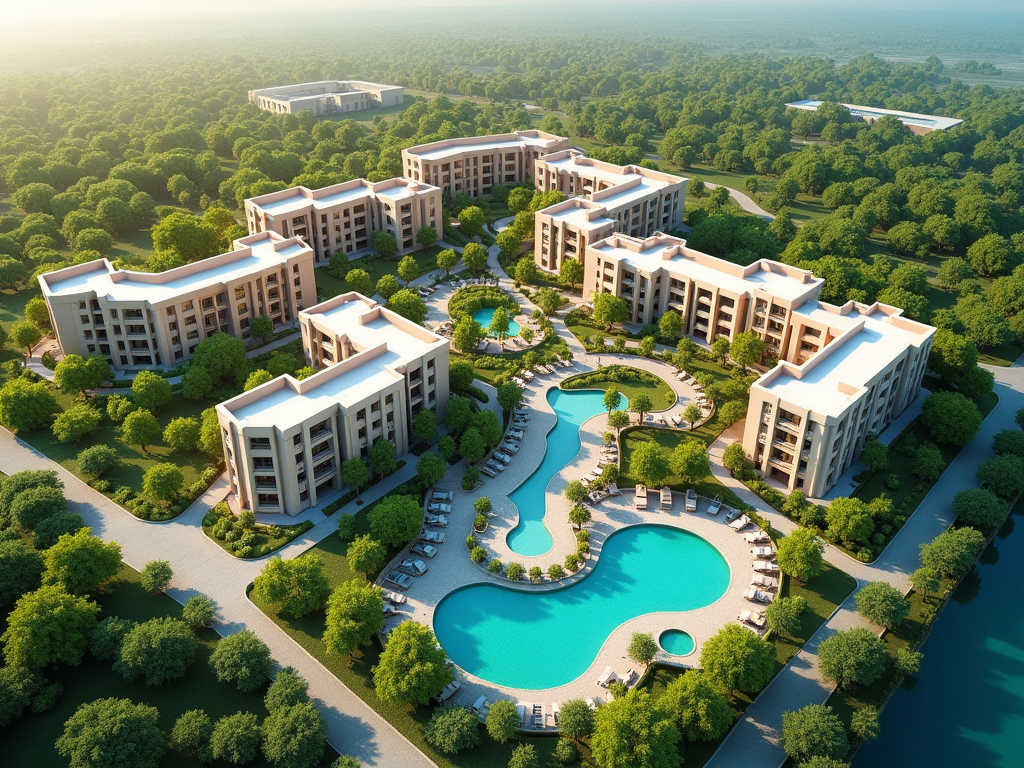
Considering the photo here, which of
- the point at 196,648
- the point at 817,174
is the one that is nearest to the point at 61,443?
the point at 196,648

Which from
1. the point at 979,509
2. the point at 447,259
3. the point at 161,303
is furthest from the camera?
the point at 447,259

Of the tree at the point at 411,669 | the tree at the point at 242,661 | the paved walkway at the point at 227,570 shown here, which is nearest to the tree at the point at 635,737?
the tree at the point at 411,669

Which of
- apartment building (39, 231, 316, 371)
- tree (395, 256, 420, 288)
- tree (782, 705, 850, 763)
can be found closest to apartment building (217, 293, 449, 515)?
apartment building (39, 231, 316, 371)

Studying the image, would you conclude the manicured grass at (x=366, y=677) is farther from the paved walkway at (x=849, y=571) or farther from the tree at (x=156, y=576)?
the paved walkway at (x=849, y=571)

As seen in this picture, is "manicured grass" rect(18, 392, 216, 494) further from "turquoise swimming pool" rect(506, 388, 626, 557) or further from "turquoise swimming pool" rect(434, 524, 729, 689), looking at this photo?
"turquoise swimming pool" rect(506, 388, 626, 557)

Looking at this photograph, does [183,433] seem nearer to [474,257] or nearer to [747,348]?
[474,257]

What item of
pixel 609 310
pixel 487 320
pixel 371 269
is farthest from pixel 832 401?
pixel 371 269
